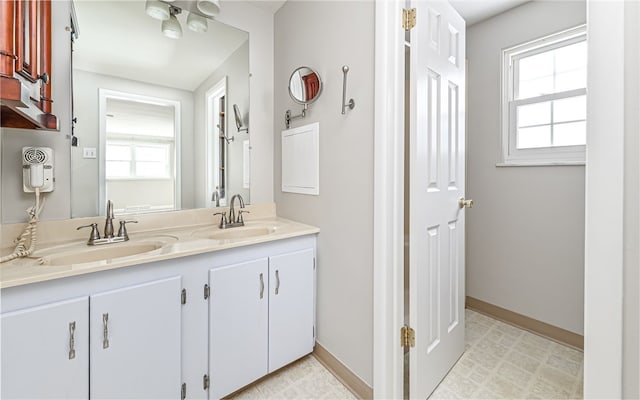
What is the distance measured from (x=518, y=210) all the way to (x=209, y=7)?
103 inches

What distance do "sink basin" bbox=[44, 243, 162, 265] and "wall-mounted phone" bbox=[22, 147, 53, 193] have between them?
371 mm

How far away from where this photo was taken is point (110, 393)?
106 centimetres

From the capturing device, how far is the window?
1.89 meters

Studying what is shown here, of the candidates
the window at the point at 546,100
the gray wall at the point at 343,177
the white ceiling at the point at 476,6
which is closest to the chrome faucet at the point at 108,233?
the gray wall at the point at 343,177

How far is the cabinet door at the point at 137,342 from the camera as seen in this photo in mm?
1031

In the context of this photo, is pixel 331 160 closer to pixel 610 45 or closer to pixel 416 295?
pixel 416 295

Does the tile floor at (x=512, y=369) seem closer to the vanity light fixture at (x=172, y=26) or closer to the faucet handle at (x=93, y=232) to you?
the faucet handle at (x=93, y=232)

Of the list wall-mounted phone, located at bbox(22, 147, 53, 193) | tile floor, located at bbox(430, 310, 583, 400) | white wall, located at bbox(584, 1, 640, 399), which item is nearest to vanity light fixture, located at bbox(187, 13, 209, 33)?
wall-mounted phone, located at bbox(22, 147, 53, 193)

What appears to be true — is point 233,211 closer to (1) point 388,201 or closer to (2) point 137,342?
(2) point 137,342

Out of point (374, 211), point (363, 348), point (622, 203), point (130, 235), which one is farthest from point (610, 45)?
point (130, 235)

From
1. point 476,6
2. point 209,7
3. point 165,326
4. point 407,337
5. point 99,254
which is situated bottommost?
point 407,337

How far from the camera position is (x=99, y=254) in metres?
1.31

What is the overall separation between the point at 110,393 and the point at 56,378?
0.20m

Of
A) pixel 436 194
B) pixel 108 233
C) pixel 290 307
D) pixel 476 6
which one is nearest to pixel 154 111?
pixel 108 233
